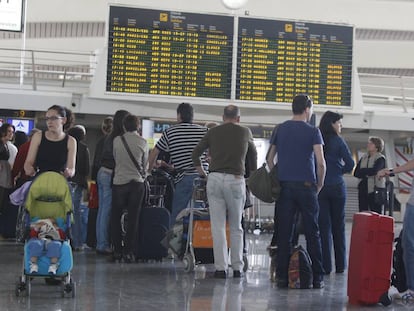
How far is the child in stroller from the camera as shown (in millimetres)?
6923

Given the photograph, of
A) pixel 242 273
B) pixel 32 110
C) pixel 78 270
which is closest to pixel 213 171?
pixel 242 273

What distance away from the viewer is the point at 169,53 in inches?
592

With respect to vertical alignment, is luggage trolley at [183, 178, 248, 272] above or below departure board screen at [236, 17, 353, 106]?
below

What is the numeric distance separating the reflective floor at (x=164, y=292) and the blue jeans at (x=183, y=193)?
2.18 feet

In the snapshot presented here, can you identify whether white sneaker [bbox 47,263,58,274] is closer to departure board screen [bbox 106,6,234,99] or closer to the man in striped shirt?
the man in striped shirt

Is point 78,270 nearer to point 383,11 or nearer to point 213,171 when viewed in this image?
point 213,171

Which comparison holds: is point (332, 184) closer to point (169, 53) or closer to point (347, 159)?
point (347, 159)

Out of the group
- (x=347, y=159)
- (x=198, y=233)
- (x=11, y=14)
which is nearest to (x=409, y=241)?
(x=347, y=159)

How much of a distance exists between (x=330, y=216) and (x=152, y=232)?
199 cm

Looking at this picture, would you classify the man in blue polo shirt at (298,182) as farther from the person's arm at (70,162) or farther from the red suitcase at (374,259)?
the person's arm at (70,162)

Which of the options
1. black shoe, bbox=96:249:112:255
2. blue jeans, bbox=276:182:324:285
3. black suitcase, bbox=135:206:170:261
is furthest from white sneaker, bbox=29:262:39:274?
black shoe, bbox=96:249:112:255

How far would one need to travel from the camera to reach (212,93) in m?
15.3

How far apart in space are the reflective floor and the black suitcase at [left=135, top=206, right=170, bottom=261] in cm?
24

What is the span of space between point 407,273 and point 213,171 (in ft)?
7.04
